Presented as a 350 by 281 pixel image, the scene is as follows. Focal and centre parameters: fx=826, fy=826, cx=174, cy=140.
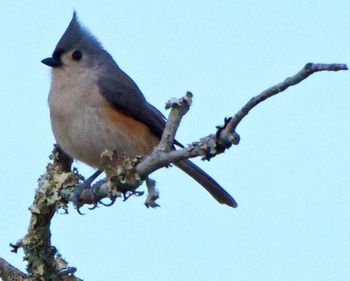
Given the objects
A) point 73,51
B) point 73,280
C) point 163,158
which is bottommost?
point 73,280

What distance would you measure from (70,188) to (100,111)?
3.51 ft

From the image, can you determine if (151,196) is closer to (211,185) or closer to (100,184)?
(100,184)

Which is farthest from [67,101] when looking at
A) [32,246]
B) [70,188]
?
[32,246]

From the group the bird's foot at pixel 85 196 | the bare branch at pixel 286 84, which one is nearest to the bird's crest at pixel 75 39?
the bird's foot at pixel 85 196

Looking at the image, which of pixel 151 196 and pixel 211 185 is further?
pixel 211 185

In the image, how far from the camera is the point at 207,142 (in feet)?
11.4

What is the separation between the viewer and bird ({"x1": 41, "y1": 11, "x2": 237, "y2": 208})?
5.54 metres

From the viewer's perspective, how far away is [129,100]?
19.4 feet

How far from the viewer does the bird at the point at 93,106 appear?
5539mm

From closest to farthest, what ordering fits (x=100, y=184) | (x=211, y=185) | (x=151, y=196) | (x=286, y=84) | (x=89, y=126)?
(x=286, y=84) < (x=151, y=196) < (x=100, y=184) < (x=89, y=126) < (x=211, y=185)

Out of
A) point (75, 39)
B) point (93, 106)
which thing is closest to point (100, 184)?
point (93, 106)

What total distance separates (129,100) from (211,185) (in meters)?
1.06

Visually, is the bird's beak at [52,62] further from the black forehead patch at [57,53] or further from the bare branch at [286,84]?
the bare branch at [286,84]

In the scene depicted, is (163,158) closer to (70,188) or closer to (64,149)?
(70,188)
